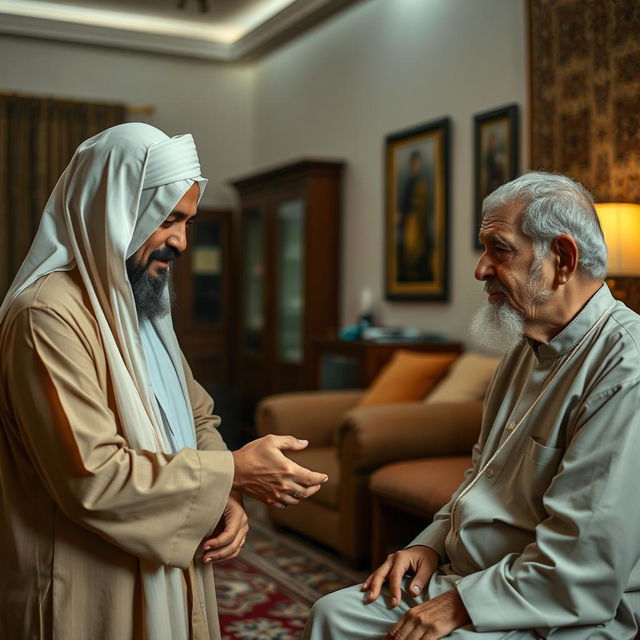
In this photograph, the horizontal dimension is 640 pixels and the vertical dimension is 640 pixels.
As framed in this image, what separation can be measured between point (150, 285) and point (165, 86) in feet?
21.7

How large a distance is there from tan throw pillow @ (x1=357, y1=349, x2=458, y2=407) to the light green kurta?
2751 mm

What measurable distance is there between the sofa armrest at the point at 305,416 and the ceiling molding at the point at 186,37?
3.18 metres

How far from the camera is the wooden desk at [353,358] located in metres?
5.33

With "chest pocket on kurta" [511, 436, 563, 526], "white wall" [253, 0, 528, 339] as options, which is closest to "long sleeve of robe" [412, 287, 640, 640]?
"chest pocket on kurta" [511, 436, 563, 526]

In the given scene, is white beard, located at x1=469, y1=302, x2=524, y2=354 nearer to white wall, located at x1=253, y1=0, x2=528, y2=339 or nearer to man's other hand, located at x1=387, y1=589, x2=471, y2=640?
man's other hand, located at x1=387, y1=589, x2=471, y2=640

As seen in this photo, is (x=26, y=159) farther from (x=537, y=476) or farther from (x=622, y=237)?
(x=537, y=476)

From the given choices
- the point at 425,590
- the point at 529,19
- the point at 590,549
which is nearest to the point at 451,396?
the point at 529,19

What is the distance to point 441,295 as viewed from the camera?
18.2ft

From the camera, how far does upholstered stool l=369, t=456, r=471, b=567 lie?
3648 millimetres

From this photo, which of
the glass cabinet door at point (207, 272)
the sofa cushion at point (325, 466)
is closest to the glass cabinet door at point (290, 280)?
the glass cabinet door at point (207, 272)

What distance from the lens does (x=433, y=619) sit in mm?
1796

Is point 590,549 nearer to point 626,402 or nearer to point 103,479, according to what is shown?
point 626,402

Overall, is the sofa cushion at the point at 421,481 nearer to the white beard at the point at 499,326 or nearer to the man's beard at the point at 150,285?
the white beard at the point at 499,326

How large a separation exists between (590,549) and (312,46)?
20.2 feet
